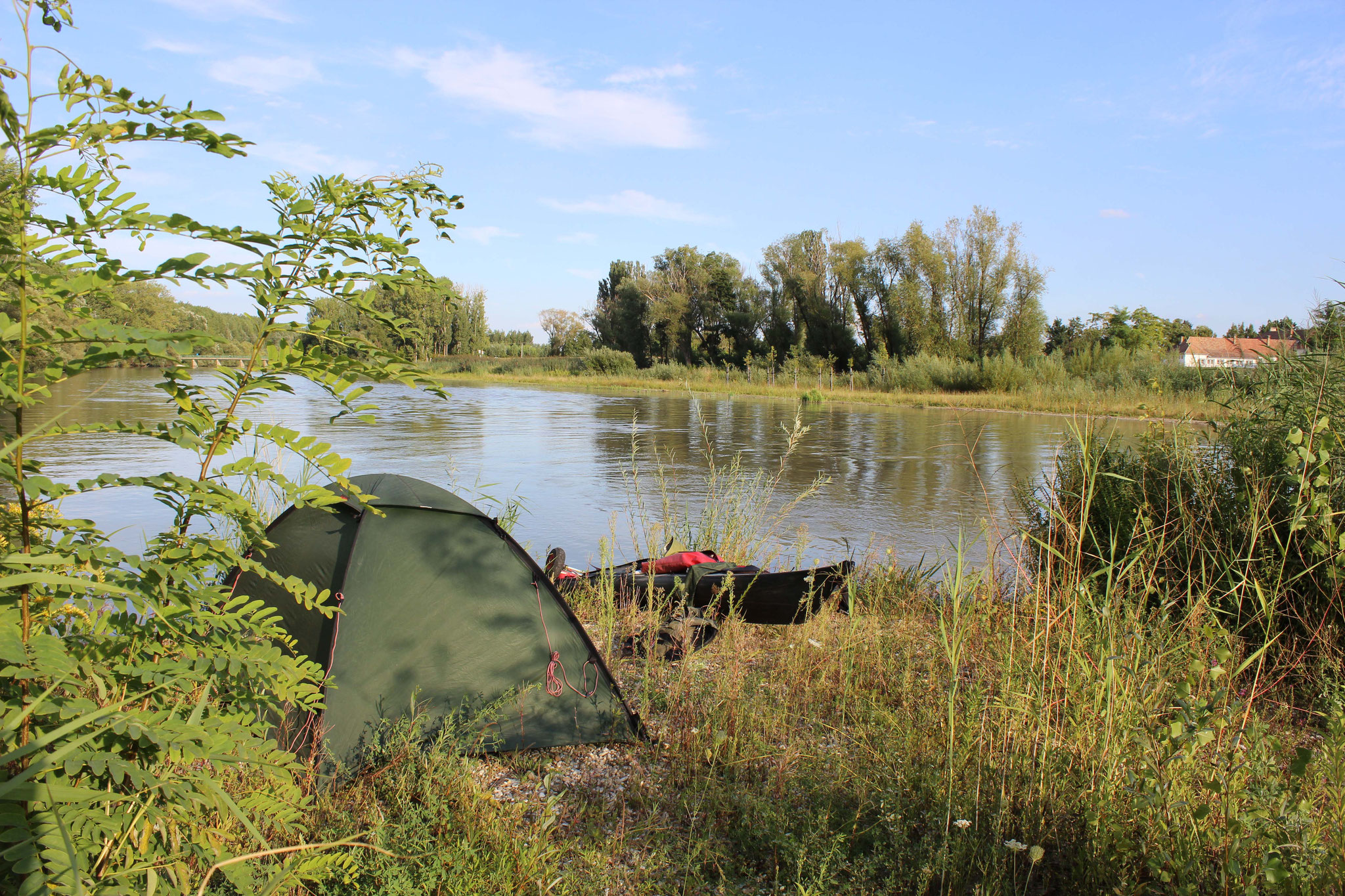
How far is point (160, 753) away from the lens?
154cm

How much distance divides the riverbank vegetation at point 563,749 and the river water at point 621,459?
0.34 m

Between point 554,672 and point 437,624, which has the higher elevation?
point 437,624

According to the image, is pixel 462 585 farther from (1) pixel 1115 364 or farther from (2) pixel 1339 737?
(1) pixel 1115 364

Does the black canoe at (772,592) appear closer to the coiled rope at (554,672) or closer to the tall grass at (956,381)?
the coiled rope at (554,672)

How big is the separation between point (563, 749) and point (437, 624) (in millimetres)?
747

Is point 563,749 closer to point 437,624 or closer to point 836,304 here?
point 437,624

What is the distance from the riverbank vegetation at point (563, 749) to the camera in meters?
1.52

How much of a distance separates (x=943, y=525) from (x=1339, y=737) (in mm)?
6901

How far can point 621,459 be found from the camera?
13875 mm

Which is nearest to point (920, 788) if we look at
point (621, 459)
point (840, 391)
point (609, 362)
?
point (621, 459)

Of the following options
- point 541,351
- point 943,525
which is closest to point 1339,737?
point 943,525

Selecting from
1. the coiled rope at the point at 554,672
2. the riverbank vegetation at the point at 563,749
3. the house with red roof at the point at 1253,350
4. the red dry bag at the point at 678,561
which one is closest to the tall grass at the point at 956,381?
the house with red roof at the point at 1253,350

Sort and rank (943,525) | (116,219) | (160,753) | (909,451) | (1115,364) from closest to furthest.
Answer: (160,753) → (116,219) → (943,525) → (909,451) → (1115,364)

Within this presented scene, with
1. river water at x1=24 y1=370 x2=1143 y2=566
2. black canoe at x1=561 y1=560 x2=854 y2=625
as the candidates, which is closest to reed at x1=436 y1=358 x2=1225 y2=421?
river water at x1=24 y1=370 x2=1143 y2=566
